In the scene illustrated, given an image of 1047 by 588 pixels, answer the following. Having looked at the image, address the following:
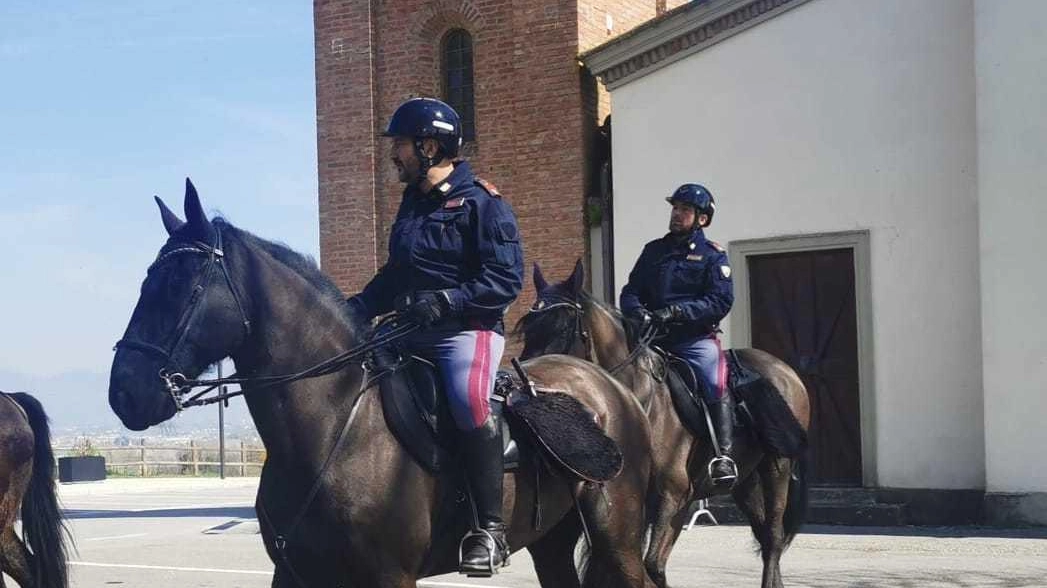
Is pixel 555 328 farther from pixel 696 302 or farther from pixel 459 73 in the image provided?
pixel 459 73

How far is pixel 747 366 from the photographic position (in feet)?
36.9

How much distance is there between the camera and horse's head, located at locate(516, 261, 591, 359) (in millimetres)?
9742

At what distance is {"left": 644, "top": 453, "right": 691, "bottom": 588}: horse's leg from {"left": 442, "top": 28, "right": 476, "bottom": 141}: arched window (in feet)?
42.2

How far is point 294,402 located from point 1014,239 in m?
12.4

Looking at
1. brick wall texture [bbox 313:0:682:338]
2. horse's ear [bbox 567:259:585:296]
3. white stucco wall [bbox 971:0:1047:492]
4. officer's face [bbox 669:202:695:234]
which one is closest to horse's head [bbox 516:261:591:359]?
horse's ear [bbox 567:259:585:296]

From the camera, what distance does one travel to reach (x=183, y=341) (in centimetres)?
580

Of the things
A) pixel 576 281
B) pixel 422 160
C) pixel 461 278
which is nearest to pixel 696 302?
pixel 576 281

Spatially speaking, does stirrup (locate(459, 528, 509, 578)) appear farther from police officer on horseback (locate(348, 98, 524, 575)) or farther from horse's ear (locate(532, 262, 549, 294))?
horse's ear (locate(532, 262, 549, 294))

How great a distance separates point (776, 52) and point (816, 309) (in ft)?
10.7

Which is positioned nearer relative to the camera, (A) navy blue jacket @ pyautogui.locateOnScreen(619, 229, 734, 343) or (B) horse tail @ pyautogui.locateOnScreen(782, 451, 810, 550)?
(A) navy blue jacket @ pyautogui.locateOnScreen(619, 229, 734, 343)

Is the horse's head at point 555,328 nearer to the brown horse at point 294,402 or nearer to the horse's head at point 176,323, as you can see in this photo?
the brown horse at point 294,402

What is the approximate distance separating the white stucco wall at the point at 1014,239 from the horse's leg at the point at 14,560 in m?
11.0

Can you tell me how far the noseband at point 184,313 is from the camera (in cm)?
572

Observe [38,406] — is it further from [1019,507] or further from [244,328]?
[1019,507]
